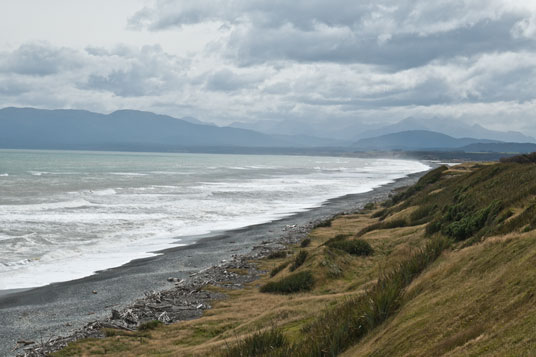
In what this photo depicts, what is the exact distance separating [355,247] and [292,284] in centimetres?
510

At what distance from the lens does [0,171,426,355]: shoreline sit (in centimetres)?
1589

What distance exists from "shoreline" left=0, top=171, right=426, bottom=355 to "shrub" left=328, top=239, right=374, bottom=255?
16.7 ft

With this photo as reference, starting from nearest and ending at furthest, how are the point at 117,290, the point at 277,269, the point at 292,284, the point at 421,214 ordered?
1. the point at 292,284
2. the point at 117,290
3. the point at 277,269
4. the point at 421,214

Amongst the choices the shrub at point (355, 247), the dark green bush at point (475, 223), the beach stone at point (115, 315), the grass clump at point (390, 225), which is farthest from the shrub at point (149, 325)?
the grass clump at point (390, 225)

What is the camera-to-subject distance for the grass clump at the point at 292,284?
750 inches

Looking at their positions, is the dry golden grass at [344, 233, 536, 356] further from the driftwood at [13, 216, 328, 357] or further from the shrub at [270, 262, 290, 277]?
the shrub at [270, 262, 290, 277]

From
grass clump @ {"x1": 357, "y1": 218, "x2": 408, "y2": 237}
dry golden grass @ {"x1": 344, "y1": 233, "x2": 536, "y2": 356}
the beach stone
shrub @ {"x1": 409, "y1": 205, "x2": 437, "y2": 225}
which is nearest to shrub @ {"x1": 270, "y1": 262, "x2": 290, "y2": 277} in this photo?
the beach stone

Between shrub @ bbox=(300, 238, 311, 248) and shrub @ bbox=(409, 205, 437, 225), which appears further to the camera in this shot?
shrub @ bbox=(409, 205, 437, 225)

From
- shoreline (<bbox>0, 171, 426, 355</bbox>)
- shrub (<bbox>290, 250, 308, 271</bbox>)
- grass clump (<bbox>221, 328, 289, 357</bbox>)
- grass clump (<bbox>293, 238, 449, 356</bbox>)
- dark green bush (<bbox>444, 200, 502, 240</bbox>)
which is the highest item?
dark green bush (<bbox>444, 200, 502, 240</bbox>)

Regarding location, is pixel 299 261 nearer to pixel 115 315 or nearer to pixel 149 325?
pixel 149 325

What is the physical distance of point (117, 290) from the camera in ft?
67.3

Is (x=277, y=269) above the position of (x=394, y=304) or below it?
below

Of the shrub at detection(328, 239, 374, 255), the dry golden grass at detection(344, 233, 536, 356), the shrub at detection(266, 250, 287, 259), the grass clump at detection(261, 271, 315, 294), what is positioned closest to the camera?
the dry golden grass at detection(344, 233, 536, 356)

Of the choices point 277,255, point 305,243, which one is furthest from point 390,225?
point 277,255
